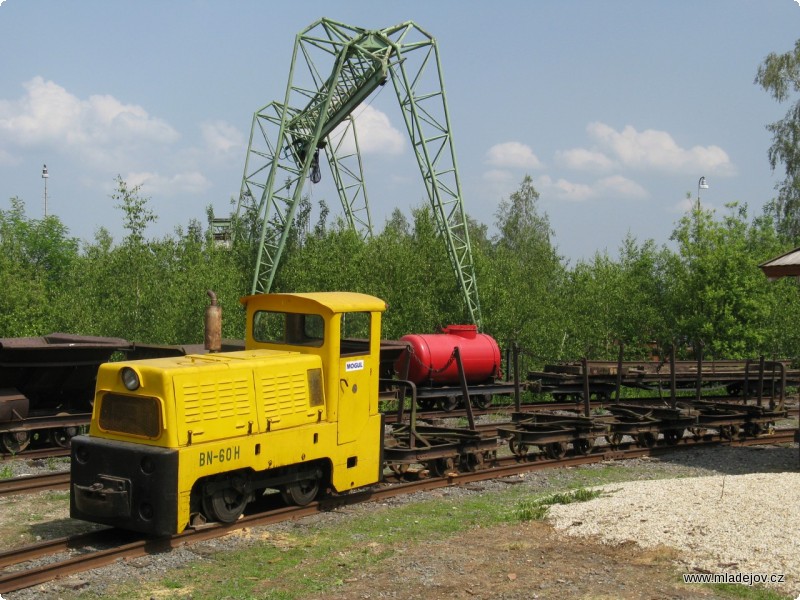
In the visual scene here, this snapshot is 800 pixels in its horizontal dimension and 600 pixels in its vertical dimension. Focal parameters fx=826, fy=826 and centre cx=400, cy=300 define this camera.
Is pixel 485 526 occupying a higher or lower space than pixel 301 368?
lower

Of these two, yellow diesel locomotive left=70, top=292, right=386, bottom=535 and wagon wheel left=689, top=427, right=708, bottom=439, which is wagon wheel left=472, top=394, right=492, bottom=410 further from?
yellow diesel locomotive left=70, top=292, right=386, bottom=535

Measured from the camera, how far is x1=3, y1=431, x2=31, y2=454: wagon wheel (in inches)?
576

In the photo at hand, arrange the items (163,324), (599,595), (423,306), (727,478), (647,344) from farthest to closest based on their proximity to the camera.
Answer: (647,344)
(423,306)
(163,324)
(727,478)
(599,595)

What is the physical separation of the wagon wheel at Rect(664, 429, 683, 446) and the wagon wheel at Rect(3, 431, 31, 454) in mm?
12069

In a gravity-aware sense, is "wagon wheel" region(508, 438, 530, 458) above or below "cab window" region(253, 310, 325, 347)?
below

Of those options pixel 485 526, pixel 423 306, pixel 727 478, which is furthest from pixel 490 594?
pixel 423 306

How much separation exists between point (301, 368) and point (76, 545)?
3111mm

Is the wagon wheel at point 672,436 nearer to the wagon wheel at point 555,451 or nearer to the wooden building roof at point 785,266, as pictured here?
the wagon wheel at point 555,451

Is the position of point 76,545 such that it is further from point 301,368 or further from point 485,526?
point 485,526

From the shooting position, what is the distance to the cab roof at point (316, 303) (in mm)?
10055

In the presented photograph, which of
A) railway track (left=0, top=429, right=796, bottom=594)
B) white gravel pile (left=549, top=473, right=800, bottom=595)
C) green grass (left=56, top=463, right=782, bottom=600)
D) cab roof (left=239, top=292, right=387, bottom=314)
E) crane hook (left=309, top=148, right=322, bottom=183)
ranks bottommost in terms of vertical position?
green grass (left=56, top=463, right=782, bottom=600)

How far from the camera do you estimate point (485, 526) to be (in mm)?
9820

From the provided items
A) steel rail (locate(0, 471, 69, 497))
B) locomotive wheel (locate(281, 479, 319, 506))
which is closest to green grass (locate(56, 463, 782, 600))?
locomotive wheel (locate(281, 479, 319, 506))

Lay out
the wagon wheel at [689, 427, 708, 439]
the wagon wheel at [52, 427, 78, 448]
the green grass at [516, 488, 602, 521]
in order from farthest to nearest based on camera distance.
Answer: the wagon wheel at [689, 427, 708, 439], the wagon wheel at [52, 427, 78, 448], the green grass at [516, 488, 602, 521]
